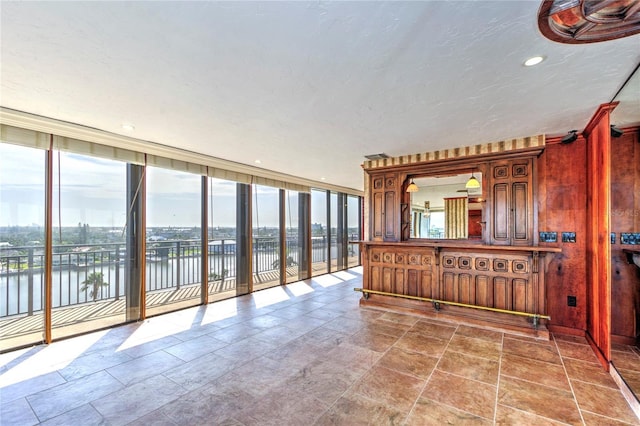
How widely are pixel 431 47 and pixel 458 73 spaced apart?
0.46 m

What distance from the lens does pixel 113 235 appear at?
3.99m

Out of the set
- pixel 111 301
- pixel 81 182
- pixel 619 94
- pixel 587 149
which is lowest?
pixel 111 301

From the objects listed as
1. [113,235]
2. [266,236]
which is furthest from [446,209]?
[113,235]

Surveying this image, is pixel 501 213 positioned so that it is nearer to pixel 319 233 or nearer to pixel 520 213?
pixel 520 213

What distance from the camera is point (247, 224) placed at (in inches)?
226

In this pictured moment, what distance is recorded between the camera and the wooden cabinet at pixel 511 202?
3.84 meters

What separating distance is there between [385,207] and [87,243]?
4380mm

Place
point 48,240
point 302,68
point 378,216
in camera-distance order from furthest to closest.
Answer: point 378,216 < point 48,240 < point 302,68

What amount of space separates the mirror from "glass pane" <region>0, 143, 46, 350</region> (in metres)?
5.23

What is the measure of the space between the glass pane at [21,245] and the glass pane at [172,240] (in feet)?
3.96

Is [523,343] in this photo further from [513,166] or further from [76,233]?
[76,233]

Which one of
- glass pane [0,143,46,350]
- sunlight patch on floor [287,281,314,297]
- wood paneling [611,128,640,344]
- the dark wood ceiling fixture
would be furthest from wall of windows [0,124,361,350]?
wood paneling [611,128,640,344]

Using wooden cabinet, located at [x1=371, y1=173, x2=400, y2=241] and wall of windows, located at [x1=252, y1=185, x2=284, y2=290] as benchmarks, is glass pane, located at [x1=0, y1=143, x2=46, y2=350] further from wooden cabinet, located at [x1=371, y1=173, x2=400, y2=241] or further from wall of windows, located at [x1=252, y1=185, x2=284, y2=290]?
wooden cabinet, located at [x1=371, y1=173, x2=400, y2=241]

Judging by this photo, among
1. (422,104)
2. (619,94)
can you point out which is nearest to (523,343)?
(619,94)
